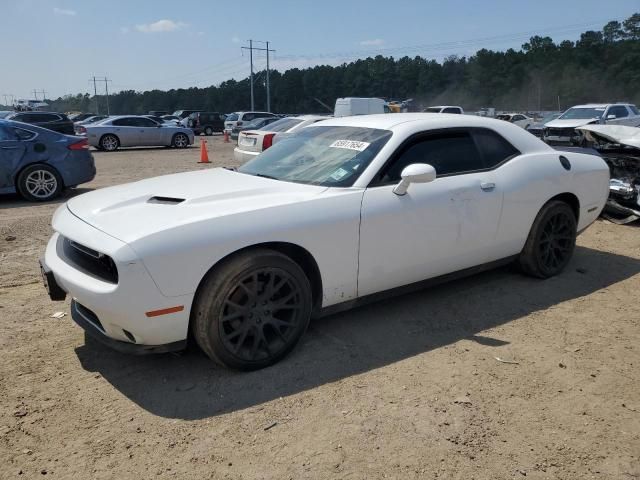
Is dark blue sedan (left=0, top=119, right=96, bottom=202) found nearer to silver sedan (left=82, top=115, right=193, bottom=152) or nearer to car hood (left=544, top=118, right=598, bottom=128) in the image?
silver sedan (left=82, top=115, right=193, bottom=152)

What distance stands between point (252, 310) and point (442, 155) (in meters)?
1.95

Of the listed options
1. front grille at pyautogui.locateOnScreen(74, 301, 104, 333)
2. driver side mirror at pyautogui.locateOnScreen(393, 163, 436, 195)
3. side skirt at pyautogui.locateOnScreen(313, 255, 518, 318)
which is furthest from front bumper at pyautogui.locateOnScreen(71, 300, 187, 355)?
driver side mirror at pyautogui.locateOnScreen(393, 163, 436, 195)

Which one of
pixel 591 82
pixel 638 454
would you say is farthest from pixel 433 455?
pixel 591 82

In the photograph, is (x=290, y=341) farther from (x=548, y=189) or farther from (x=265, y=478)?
(x=548, y=189)

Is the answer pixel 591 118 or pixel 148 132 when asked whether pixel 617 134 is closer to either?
pixel 591 118

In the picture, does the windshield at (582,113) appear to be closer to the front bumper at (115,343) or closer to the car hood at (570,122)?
the car hood at (570,122)

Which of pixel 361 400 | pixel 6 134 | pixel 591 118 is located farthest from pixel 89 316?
pixel 591 118

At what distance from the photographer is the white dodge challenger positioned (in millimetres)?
2828

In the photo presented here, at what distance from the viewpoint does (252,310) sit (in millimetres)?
3078

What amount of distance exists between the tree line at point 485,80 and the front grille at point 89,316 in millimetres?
57383

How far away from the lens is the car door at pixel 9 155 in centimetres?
825

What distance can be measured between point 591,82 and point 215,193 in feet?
231

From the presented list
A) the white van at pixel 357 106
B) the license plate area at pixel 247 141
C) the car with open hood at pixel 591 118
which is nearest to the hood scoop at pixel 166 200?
the license plate area at pixel 247 141

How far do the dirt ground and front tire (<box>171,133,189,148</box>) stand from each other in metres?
19.2
